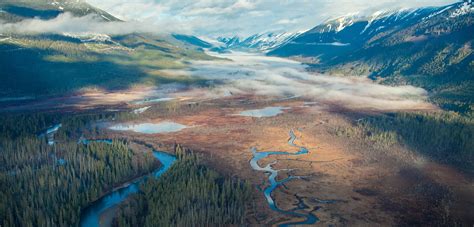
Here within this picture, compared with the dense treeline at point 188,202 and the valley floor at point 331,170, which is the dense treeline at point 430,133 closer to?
the valley floor at point 331,170

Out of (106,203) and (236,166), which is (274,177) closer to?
(236,166)

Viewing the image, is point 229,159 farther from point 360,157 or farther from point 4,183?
point 4,183

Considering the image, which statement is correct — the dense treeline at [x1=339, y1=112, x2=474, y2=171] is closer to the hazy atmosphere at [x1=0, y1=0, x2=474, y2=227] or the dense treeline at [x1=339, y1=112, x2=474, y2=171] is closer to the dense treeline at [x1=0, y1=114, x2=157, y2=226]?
the hazy atmosphere at [x1=0, y1=0, x2=474, y2=227]

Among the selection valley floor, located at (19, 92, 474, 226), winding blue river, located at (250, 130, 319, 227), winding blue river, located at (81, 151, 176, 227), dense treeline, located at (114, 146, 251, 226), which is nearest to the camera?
dense treeline, located at (114, 146, 251, 226)

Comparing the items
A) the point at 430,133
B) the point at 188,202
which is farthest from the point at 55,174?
the point at 430,133

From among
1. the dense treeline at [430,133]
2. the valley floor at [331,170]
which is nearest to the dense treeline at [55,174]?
the valley floor at [331,170]

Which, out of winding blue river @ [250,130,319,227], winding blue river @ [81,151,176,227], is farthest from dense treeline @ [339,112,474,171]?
winding blue river @ [81,151,176,227]
